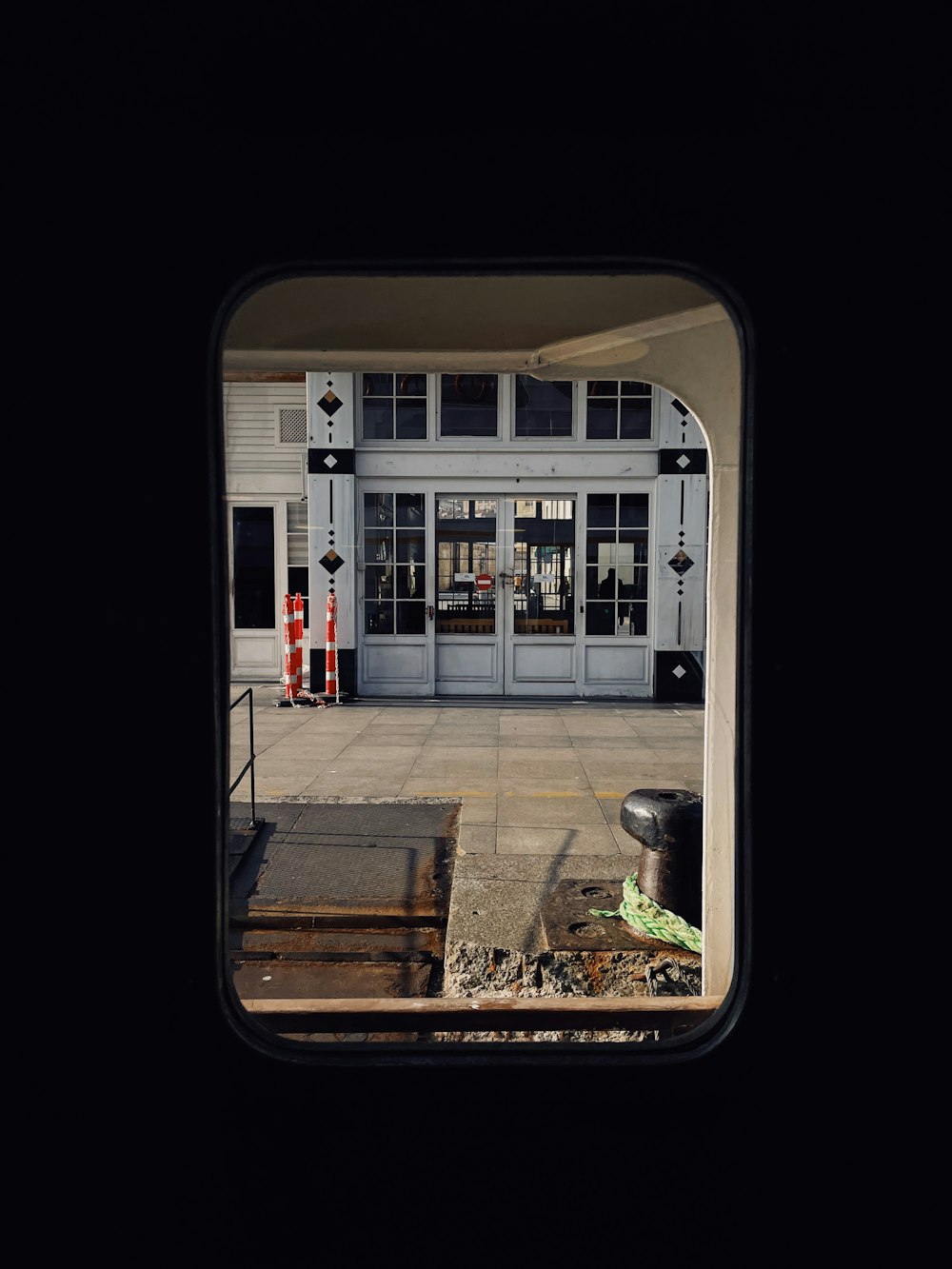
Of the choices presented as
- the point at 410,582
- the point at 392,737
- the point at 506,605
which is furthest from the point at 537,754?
the point at 410,582

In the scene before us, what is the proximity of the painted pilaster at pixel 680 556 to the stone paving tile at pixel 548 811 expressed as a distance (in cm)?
435

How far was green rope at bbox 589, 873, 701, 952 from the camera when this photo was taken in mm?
3283

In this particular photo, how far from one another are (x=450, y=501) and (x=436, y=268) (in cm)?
828

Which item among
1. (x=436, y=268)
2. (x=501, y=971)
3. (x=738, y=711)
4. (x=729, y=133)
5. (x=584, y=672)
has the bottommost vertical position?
(x=501, y=971)

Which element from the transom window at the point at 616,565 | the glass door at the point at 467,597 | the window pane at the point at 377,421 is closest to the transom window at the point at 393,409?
the window pane at the point at 377,421

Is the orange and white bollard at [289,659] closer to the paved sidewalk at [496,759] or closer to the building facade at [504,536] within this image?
the paved sidewalk at [496,759]

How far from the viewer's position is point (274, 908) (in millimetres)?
3697

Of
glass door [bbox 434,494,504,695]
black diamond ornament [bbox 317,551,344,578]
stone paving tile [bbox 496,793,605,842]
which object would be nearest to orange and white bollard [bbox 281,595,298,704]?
black diamond ornament [bbox 317,551,344,578]

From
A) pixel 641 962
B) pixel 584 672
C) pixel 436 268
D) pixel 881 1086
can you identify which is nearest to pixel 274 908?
pixel 641 962

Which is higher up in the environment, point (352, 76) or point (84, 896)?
point (352, 76)

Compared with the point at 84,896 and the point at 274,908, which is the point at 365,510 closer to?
the point at 274,908

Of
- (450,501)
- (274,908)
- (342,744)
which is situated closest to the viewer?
(274,908)

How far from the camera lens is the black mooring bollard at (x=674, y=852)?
3.49 metres

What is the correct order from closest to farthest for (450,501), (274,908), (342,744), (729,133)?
(729,133) < (274,908) < (342,744) < (450,501)
